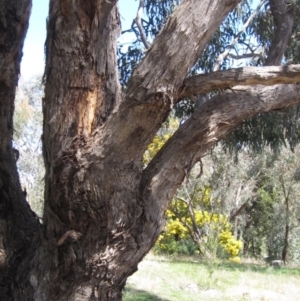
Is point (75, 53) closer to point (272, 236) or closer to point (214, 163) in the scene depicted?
point (214, 163)

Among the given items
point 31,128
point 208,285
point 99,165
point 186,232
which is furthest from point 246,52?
point 31,128

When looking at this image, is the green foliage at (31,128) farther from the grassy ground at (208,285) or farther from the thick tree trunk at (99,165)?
the thick tree trunk at (99,165)

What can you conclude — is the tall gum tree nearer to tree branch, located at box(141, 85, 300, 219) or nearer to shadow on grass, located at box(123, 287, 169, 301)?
tree branch, located at box(141, 85, 300, 219)

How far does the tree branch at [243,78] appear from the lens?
3359 millimetres

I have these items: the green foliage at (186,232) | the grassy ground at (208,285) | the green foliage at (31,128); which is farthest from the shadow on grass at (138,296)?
the green foliage at (31,128)

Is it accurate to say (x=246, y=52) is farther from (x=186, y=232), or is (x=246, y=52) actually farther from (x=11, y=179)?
(x=186, y=232)

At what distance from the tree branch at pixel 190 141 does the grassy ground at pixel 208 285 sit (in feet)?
12.3

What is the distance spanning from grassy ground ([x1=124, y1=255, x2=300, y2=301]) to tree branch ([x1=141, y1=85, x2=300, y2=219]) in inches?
148

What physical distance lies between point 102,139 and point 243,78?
0.87m

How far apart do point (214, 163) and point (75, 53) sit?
1607cm

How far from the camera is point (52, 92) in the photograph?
3.45 metres

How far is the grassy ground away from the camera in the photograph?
293 inches

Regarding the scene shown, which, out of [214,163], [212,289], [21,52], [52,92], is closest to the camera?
[52,92]

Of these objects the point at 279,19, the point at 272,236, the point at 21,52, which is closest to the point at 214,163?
the point at 272,236
